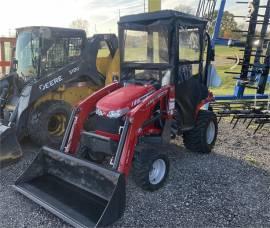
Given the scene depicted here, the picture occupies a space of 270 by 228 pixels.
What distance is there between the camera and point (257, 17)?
707cm

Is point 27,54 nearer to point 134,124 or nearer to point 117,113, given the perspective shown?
point 117,113

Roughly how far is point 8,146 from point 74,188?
5.59 ft

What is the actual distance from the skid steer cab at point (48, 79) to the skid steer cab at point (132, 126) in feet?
4.60

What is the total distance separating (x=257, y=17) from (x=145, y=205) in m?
5.04

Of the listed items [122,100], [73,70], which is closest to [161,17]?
[122,100]

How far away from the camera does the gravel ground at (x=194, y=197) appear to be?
3.62 m

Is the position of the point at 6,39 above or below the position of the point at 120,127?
above

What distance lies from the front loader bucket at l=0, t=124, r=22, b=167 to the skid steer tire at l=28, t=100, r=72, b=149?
632 mm

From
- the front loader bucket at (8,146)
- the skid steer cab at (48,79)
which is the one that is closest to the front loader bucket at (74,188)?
the front loader bucket at (8,146)

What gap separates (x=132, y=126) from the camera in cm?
399

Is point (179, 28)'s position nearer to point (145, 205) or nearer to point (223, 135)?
point (145, 205)

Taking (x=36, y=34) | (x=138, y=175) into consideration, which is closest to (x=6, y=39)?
(x=36, y=34)

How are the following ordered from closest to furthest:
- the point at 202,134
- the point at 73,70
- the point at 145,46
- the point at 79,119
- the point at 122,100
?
the point at 122,100, the point at 79,119, the point at 145,46, the point at 202,134, the point at 73,70

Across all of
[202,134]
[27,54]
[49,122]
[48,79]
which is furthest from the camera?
[27,54]
